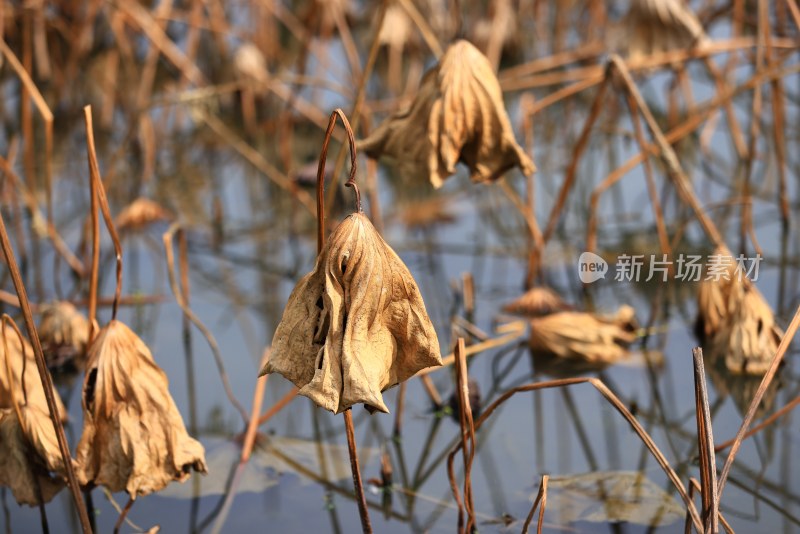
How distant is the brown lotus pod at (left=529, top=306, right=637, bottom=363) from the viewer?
141 centimetres

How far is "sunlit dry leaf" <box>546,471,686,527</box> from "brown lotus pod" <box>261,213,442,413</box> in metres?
0.34

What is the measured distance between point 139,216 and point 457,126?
1.13 m

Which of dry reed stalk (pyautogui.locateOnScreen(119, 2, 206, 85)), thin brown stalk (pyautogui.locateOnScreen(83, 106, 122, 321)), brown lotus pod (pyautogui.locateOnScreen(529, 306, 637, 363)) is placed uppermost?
dry reed stalk (pyautogui.locateOnScreen(119, 2, 206, 85))

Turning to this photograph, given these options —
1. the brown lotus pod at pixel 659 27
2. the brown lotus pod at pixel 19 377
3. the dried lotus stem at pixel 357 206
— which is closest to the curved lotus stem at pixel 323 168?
the dried lotus stem at pixel 357 206

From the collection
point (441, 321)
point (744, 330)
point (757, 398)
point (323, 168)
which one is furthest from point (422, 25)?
point (757, 398)

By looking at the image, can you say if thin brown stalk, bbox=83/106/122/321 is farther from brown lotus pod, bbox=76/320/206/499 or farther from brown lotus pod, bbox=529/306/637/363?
brown lotus pod, bbox=529/306/637/363

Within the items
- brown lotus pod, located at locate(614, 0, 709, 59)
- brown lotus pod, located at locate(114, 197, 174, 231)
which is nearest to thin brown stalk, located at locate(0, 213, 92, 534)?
brown lotus pod, located at locate(114, 197, 174, 231)

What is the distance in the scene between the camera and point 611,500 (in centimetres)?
105

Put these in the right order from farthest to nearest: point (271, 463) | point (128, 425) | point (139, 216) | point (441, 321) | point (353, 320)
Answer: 1. point (139, 216)
2. point (441, 321)
3. point (271, 463)
4. point (128, 425)
5. point (353, 320)

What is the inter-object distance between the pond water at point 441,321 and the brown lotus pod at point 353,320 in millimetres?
314

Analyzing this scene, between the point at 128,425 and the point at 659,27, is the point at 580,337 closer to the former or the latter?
the point at 128,425

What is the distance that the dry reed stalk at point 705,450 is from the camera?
0.77 m

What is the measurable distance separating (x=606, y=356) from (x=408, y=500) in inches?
17.5

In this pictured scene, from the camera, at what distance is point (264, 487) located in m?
1.11
